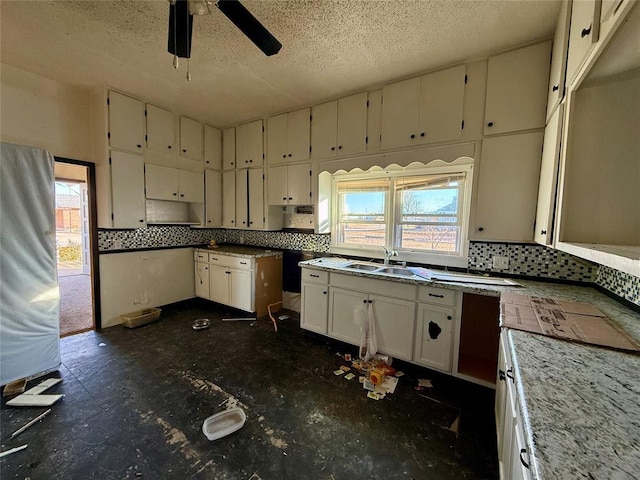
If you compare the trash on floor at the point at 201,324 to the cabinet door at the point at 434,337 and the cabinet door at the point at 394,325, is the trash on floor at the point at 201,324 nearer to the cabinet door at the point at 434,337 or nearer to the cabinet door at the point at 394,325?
the cabinet door at the point at 394,325

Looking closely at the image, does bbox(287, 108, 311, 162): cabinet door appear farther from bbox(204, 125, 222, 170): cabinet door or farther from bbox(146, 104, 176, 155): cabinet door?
bbox(146, 104, 176, 155): cabinet door

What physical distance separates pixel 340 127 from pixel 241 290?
98.2 inches

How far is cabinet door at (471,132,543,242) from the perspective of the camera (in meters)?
2.15

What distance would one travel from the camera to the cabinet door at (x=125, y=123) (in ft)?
9.95

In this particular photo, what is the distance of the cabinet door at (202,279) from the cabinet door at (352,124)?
2.70m

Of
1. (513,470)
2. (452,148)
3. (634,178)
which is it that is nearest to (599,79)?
(634,178)

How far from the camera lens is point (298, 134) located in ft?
11.2

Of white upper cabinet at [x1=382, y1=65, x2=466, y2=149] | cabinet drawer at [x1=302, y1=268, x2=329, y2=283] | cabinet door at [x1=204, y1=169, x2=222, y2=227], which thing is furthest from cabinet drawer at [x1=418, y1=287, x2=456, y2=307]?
cabinet door at [x1=204, y1=169, x2=222, y2=227]

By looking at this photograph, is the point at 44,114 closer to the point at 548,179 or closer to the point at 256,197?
the point at 256,197

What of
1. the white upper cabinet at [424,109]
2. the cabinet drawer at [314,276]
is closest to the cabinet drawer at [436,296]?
the cabinet drawer at [314,276]

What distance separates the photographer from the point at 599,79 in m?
1.28

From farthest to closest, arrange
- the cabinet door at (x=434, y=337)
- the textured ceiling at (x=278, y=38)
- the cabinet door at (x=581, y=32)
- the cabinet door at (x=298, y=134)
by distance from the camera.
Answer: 1. the cabinet door at (x=298, y=134)
2. the cabinet door at (x=434, y=337)
3. the textured ceiling at (x=278, y=38)
4. the cabinet door at (x=581, y=32)

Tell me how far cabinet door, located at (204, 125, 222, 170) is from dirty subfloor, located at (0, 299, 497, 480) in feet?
9.13

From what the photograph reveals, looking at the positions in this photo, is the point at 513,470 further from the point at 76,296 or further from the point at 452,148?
the point at 76,296
